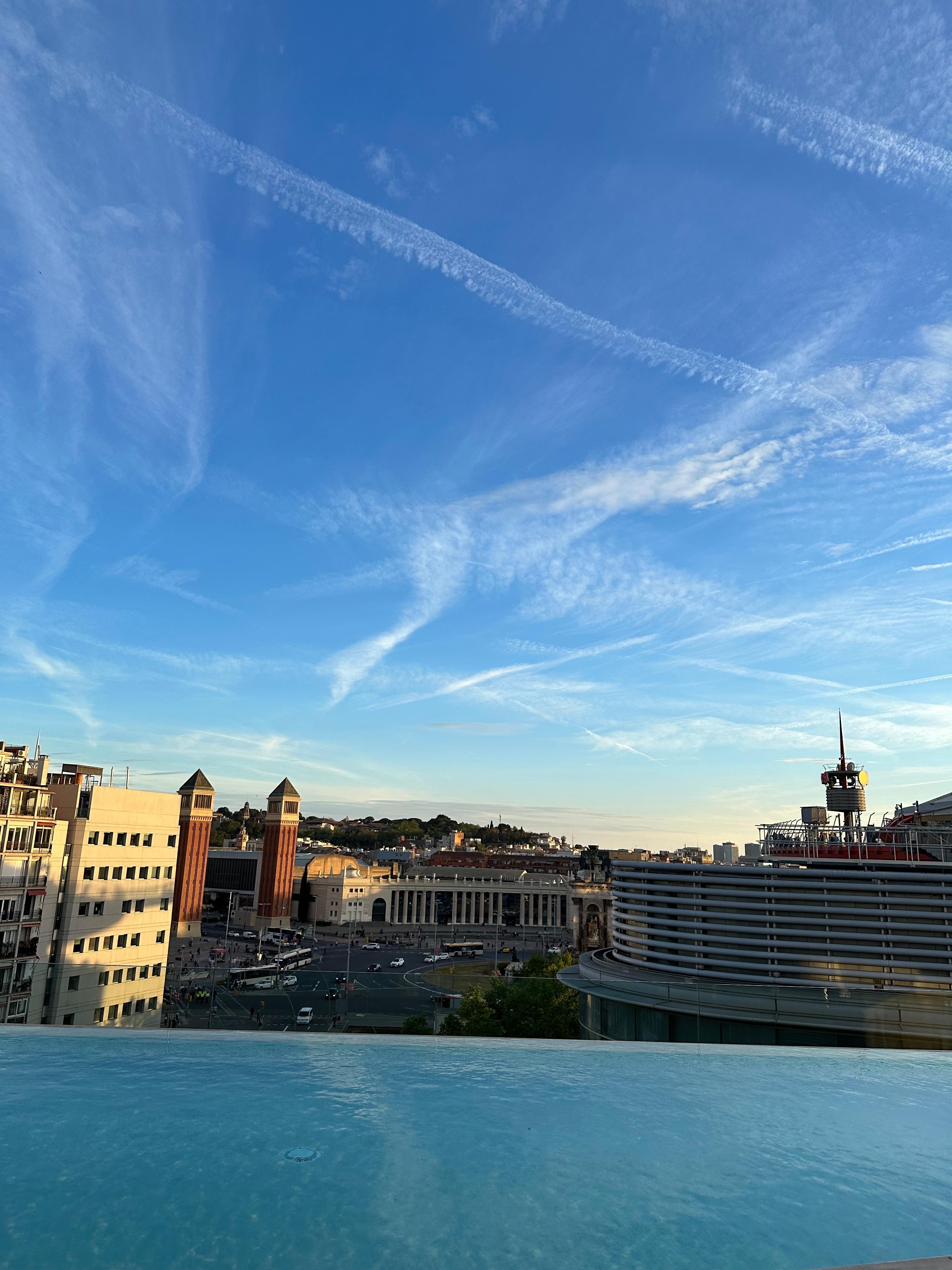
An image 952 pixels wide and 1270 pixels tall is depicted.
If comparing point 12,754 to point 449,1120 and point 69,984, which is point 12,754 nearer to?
point 69,984

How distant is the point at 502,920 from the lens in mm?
134375

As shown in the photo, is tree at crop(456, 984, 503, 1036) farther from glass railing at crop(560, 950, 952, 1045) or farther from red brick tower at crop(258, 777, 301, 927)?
red brick tower at crop(258, 777, 301, 927)

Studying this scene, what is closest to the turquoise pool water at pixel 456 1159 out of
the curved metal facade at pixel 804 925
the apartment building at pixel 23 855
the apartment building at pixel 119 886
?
the curved metal facade at pixel 804 925

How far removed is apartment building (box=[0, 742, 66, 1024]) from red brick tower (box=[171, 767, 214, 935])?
63569mm

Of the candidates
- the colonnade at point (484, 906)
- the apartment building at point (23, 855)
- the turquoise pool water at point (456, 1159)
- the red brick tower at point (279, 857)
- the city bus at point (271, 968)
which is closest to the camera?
the turquoise pool water at point (456, 1159)

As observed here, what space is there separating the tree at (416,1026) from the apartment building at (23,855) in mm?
27009

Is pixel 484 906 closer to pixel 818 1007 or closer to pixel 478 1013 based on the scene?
pixel 478 1013

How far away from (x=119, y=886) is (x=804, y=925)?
37161 millimetres

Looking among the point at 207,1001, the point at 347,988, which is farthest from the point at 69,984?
the point at 347,988

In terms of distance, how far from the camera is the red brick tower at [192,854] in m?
101

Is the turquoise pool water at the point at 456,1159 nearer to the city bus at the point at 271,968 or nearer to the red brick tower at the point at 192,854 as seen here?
the city bus at the point at 271,968

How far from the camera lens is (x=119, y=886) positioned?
46500mm

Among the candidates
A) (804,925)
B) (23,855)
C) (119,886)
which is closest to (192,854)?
(119,886)

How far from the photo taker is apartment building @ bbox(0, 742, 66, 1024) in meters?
35.8
